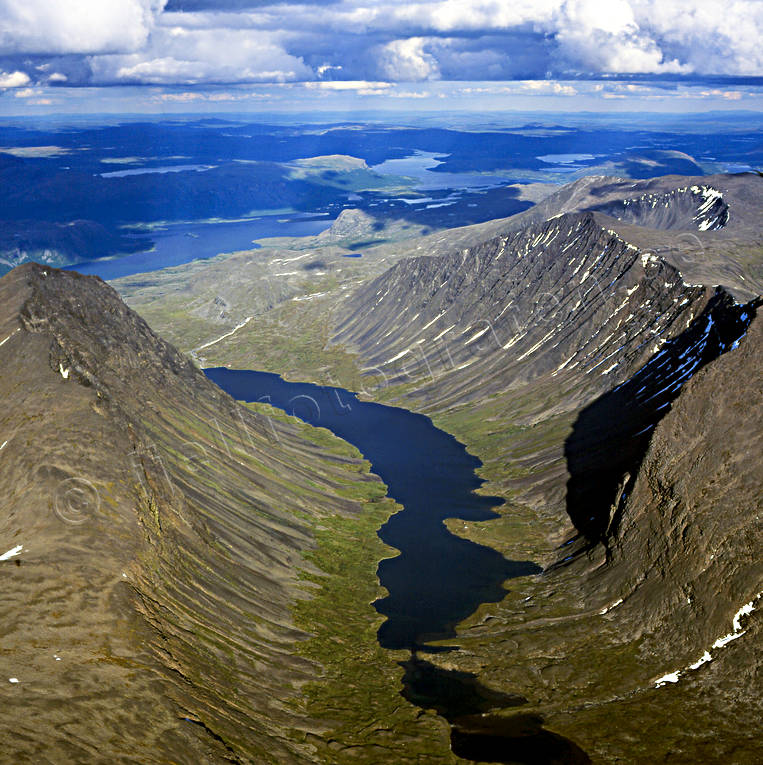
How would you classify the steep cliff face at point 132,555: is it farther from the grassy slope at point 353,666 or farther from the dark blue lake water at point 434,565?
the dark blue lake water at point 434,565

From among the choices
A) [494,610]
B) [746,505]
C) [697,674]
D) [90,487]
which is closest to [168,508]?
[90,487]

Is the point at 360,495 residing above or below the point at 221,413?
below

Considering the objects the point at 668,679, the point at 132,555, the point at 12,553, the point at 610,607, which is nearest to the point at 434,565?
the point at 610,607

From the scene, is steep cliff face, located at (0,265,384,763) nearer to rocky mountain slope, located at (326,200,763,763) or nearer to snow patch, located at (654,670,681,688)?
rocky mountain slope, located at (326,200,763,763)

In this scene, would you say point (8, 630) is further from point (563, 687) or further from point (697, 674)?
point (697, 674)

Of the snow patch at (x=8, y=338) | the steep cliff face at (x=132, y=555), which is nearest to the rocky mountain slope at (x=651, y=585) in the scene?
the steep cliff face at (x=132, y=555)

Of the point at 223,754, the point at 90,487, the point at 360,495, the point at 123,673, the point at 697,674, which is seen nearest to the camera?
the point at 223,754

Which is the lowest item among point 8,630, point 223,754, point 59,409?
point 223,754

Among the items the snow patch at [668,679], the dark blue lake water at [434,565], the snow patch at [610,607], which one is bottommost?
the dark blue lake water at [434,565]

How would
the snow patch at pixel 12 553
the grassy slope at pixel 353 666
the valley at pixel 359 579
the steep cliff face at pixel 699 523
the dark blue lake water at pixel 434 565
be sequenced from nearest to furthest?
the valley at pixel 359 579
the grassy slope at pixel 353 666
the snow patch at pixel 12 553
the steep cliff face at pixel 699 523
the dark blue lake water at pixel 434 565

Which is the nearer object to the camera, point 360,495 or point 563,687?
point 563,687
